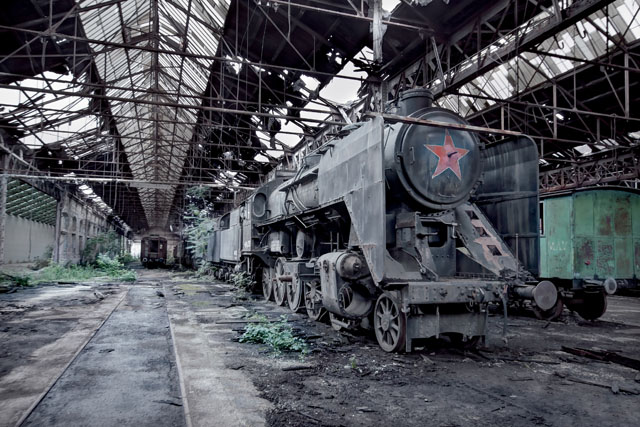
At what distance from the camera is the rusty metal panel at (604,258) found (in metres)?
9.68

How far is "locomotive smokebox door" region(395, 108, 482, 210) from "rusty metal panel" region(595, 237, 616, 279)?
18.9 feet

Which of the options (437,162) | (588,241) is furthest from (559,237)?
(437,162)

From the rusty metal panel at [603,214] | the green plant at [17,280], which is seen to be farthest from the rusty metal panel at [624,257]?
the green plant at [17,280]

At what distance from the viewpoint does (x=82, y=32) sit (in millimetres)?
12680

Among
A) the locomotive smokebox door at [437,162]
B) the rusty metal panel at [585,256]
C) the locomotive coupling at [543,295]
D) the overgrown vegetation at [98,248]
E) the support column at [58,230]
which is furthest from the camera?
the overgrown vegetation at [98,248]

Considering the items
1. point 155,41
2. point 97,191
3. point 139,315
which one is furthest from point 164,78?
point 97,191

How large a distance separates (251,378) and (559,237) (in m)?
8.24

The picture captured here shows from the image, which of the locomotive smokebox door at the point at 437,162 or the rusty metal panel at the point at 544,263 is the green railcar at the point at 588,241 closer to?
the rusty metal panel at the point at 544,263

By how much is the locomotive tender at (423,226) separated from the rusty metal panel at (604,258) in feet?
16.2

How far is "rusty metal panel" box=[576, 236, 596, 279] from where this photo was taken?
9.29 metres

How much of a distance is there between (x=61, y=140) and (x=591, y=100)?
21496 millimetres

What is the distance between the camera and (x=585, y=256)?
9.50 meters

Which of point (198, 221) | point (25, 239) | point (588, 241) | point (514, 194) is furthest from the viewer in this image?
point (198, 221)

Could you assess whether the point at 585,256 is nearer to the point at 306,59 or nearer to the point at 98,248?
the point at 306,59
